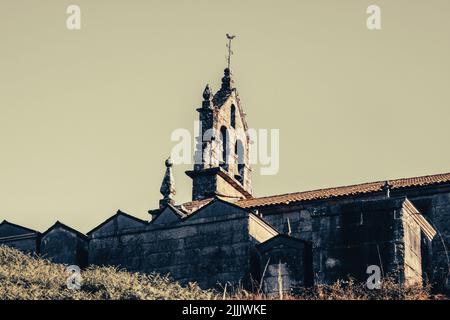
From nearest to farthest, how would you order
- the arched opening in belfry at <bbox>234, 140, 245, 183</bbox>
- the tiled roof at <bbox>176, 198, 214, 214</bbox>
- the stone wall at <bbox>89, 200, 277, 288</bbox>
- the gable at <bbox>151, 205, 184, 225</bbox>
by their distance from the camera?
the stone wall at <bbox>89, 200, 277, 288</bbox>, the gable at <bbox>151, 205, 184, 225</bbox>, the tiled roof at <bbox>176, 198, 214, 214</bbox>, the arched opening in belfry at <bbox>234, 140, 245, 183</bbox>

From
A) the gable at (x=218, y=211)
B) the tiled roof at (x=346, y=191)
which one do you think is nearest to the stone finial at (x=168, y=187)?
the tiled roof at (x=346, y=191)

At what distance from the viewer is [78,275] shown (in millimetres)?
27609

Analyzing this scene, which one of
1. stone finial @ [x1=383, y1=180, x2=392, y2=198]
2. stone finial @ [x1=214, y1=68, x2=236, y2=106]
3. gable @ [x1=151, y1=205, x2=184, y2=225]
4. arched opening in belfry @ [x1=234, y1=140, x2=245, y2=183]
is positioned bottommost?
gable @ [x1=151, y1=205, x2=184, y2=225]

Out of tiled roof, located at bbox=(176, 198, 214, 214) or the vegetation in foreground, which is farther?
tiled roof, located at bbox=(176, 198, 214, 214)

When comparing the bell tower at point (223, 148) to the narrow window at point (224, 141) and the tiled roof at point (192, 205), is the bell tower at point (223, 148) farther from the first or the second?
the tiled roof at point (192, 205)

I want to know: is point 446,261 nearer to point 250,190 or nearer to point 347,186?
point 347,186

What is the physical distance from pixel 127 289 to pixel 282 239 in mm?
5580

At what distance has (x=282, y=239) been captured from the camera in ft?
93.4

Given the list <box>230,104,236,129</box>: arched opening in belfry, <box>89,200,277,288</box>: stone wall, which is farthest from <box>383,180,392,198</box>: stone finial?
<box>230,104,236,129</box>: arched opening in belfry

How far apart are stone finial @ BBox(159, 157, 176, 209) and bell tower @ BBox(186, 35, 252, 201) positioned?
0.72 meters

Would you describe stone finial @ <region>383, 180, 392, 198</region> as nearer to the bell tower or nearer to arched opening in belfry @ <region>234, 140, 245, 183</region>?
the bell tower

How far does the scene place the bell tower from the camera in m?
39.1

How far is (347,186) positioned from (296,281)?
8754 mm
